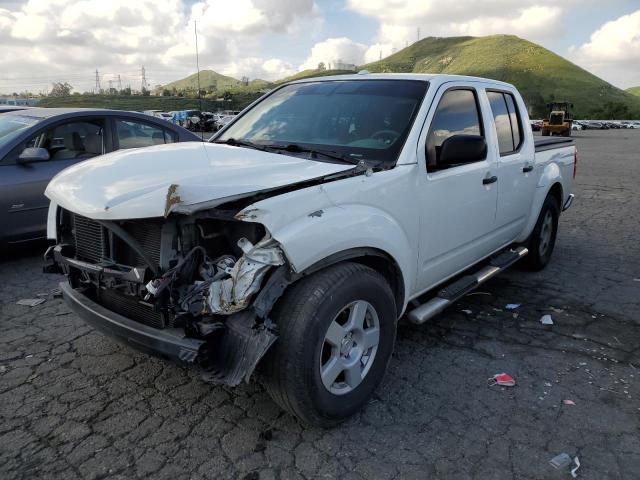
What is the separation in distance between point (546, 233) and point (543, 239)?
0.36ft

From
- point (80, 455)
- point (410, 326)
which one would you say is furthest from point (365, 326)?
point (80, 455)

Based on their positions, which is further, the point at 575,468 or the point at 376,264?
the point at 376,264

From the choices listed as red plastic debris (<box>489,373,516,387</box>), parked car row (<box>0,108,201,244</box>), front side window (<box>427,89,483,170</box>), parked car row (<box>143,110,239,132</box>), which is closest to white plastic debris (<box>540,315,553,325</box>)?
→ red plastic debris (<box>489,373,516,387</box>)

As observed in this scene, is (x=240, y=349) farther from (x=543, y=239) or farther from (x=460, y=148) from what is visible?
(x=543, y=239)

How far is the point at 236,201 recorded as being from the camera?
2525 millimetres

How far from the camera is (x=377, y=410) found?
3012mm

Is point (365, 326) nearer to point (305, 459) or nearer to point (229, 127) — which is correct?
point (305, 459)

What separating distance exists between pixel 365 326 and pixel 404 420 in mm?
568

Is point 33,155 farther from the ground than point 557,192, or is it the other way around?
point 33,155

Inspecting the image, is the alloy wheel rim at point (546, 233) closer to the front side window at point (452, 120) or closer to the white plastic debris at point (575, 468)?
the front side window at point (452, 120)

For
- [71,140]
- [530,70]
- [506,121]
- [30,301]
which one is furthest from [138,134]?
[530,70]

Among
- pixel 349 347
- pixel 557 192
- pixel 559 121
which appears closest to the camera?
pixel 349 347

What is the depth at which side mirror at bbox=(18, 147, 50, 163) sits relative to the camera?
5363 millimetres

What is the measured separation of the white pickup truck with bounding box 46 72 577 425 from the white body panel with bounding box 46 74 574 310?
0.04 feet
